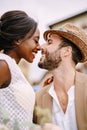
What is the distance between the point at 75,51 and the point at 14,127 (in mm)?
654

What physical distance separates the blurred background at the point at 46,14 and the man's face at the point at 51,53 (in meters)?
0.20

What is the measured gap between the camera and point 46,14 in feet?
4.22

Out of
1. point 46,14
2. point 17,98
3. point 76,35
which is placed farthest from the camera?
point 46,14

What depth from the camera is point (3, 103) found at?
1.91 feet

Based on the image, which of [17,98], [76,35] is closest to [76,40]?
[76,35]

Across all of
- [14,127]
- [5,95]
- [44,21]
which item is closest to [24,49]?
[5,95]

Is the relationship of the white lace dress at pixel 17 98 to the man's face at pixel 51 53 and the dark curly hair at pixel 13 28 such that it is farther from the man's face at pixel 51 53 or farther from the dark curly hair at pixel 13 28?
the man's face at pixel 51 53

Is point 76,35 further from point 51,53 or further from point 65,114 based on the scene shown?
point 65,114

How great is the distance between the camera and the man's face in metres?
0.95

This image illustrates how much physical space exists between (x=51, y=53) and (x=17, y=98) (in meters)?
0.40

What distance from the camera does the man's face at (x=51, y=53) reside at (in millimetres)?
954

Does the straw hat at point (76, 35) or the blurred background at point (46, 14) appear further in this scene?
the blurred background at point (46, 14)

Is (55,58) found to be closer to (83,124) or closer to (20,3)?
(83,124)

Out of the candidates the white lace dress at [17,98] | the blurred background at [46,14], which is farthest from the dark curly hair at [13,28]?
the blurred background at [46,14]
